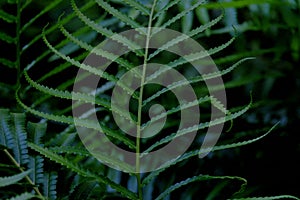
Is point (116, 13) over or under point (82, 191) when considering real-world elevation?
over

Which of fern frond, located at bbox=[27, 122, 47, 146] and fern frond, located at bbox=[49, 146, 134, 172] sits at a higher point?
fern frond, located at bbox=[27, 122, 47, 146]

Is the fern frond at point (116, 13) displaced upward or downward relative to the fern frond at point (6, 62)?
upward

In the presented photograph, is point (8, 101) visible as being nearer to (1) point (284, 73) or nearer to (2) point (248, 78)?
(2) point (248, 78)

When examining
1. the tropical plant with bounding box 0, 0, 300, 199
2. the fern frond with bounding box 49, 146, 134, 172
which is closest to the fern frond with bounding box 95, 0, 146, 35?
the tropical plant with bounding box 0, 0, 300, 199

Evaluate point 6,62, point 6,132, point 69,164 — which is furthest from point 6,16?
point 69,164

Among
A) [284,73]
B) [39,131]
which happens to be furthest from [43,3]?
[284,73]

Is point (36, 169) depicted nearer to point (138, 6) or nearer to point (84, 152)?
point (84, 152)

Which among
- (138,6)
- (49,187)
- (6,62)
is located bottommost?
(49,187)

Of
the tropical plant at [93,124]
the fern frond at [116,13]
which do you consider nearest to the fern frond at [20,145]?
the tropical plant at [93,124]

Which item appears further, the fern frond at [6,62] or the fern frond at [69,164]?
the fern frond at [6,62]

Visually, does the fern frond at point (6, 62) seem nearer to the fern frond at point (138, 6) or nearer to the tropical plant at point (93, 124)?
the tropical plant at point (93, 124)

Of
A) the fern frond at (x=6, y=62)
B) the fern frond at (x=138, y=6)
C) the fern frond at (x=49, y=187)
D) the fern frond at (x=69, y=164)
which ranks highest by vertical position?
the fern frond at (x=138, y=6)

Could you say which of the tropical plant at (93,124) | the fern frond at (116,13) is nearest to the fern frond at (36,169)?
the tropical plant at (93,124)

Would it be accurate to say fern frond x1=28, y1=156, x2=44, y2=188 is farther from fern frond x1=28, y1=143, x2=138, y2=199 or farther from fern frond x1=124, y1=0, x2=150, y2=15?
fern frond x1=124, y1=0, x2=150, y2=15
